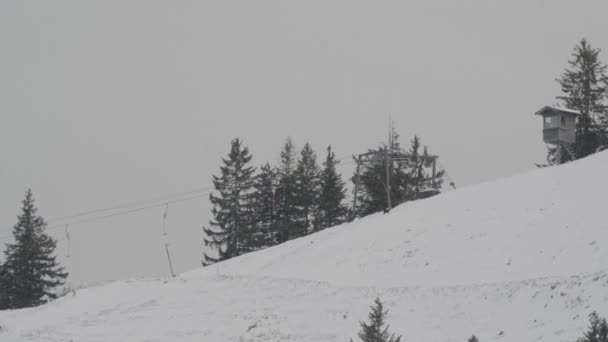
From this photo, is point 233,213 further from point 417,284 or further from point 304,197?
point 417,284

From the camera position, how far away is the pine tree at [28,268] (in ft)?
179

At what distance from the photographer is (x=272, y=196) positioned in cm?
6619

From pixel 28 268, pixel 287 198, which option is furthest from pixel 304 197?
pixel 28 268

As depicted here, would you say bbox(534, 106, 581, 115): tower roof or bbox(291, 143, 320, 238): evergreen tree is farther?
bbox(291, 143, 320, 238): evergreen tree

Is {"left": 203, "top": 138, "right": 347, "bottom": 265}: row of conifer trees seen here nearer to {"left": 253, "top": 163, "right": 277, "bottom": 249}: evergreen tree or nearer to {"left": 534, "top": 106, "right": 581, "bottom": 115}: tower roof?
{"left": 253, "top": 163, "right": 277, "bottom": 249}: evergreen tree

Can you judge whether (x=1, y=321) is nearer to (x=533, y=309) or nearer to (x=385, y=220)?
(x=385, y=220)

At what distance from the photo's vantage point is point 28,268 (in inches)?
2189

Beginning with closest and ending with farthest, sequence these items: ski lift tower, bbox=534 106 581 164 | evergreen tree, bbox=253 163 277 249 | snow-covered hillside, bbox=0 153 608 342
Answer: snow-covered hillside, bbox=0 153 608 342 → ski lift tower, bbox=534 106 581 164 → evergreen tree, bbox=253 163 277 249

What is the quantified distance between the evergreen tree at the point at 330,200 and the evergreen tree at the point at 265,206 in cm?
489

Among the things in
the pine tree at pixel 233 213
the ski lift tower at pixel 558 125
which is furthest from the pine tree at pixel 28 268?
the ski lift tower at pixel 558 125

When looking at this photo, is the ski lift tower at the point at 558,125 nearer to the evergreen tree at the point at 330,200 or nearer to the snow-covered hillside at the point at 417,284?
the snow-covered hillside at the point at 417,284

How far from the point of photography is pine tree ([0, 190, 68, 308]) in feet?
179

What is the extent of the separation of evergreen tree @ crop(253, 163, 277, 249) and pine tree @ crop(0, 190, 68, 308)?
18806 millimetres

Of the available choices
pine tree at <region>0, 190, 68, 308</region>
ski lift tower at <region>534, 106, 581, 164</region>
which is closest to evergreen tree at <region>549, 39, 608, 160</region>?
ski lift tower at <region>534, 106, 581, 164</region>
